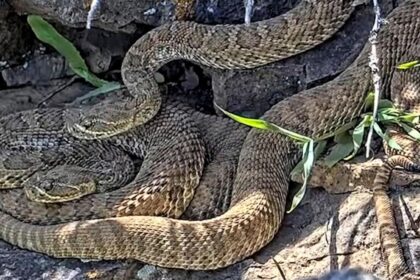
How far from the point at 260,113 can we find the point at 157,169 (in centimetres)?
105

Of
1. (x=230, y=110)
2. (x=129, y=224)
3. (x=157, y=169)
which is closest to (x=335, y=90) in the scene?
(x=230, y=110)

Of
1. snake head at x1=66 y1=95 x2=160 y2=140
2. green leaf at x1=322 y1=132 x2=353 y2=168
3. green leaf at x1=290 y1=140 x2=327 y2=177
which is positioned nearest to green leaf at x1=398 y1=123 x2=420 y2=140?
green leaf at x1=322 y1=132 x2=353 y2=168

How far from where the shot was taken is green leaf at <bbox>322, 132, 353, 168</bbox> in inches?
201

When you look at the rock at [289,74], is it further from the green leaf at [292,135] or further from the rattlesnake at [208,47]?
the green leaf at [292,135]

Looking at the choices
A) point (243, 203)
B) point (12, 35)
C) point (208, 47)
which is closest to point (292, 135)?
point (243, 203)

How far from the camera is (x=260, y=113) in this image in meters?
6.03

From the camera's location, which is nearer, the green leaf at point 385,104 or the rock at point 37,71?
the green leaf at point 385,104

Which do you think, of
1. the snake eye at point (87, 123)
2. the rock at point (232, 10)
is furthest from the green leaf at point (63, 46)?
the rock at point (232, 10)

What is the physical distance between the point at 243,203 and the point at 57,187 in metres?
1.20

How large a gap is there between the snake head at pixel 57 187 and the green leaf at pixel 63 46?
1.16 m

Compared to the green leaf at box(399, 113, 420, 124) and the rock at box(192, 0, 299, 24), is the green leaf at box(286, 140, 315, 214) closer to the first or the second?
the green leaf at box(399, 113, 420, 124)

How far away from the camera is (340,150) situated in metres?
5.19

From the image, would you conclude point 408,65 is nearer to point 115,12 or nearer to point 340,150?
point 340,150

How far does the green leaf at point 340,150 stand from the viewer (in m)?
5.10
